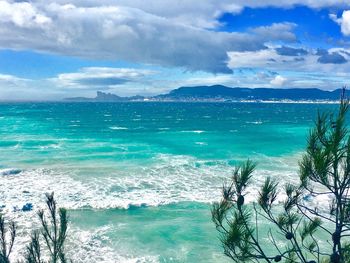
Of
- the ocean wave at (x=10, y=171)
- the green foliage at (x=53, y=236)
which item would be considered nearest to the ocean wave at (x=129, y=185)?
the ocean wave at (x=10, y=171)

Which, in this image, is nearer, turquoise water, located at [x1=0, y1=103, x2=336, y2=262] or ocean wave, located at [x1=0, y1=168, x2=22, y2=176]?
turquoise water, located at [x1=0, y1=103, x2=336, y2=262]

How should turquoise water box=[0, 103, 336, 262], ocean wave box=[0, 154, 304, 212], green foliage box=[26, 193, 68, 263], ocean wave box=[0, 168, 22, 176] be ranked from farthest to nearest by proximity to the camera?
ocean wave box=[0, 168, 22, 176] → ocean wave box=[0, 154, 304, 212] → turquoise water box=[0, 103, 336, 262] → green foliage box=[26, 193, 68, 263]

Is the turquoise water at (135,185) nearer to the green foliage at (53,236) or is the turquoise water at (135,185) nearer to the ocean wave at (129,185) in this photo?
the ocean wave at (129,185)

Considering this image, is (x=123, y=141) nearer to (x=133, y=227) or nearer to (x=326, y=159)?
(x=133, y=227)

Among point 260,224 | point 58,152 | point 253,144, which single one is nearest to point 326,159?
point 260,224

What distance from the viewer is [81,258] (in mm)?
17359

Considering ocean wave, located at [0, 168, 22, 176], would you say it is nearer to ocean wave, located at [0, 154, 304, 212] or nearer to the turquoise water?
ocean wave, located at [0, 154, 304, 212]

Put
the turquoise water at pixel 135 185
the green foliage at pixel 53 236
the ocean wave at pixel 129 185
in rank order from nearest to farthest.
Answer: the green foliage at pixel 53 236, the turquoise water at pixel 135 185, the ocean wave at pixel 129 185

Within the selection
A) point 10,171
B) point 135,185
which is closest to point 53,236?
point 135,185

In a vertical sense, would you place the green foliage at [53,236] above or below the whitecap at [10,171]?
above

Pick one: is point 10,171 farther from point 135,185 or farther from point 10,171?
point 135,185

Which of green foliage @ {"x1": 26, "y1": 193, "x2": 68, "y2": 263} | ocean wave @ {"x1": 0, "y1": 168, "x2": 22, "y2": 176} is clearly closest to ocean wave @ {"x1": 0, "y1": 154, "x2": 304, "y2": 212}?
ocean wave @ {"x1": 0, "y1": 168, "x2": 22, "y2": 176}

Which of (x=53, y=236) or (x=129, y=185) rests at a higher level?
(x=53, y=236)

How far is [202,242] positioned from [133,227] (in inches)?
174
